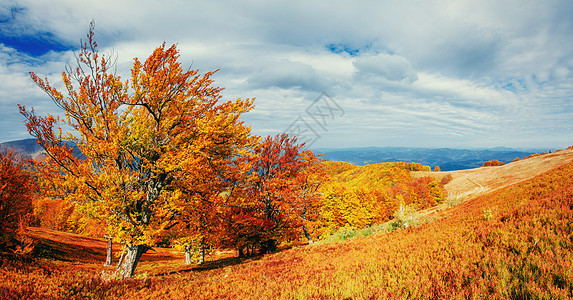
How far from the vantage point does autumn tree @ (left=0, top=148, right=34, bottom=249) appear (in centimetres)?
1809

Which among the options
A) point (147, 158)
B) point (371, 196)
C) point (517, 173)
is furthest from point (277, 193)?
point (517, 173)

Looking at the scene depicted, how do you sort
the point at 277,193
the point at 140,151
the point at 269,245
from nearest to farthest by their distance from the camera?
the point at 140,151 → the point at 277,193 → the point at 269,245

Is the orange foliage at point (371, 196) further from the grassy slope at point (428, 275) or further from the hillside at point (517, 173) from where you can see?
the grassy slope at point (428, 275)

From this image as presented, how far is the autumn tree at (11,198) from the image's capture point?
1809 cm

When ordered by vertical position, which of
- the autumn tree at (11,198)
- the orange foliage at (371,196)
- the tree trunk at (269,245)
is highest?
the autumn tree at (11,198)

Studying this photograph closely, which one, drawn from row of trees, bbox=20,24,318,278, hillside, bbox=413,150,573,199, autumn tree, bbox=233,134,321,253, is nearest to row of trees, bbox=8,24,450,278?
row of trees, bbox=20,24,318,278

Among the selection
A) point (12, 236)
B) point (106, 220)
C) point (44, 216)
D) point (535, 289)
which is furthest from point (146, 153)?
point (44, 216)

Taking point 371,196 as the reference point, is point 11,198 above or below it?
above

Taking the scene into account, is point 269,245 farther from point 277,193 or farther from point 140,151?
point 140,151

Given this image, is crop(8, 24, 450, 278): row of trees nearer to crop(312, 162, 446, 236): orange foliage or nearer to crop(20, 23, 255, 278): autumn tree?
crop(20, 23, 255, 278): autumn tree

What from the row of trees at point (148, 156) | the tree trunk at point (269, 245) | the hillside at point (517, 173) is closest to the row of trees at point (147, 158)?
the row of trees at point (148, 156)

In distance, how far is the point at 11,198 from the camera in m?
19.0

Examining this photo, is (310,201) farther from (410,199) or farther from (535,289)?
(410,199)

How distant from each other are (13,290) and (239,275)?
19.0ft
